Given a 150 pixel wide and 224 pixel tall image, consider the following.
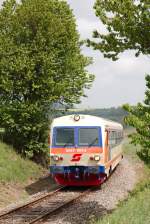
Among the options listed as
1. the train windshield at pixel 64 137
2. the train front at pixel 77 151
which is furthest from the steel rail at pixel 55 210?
the train windshield at pixel 64 137

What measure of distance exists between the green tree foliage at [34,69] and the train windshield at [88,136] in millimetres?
6068

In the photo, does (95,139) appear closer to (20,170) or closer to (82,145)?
(82,145)

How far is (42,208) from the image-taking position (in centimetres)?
1811

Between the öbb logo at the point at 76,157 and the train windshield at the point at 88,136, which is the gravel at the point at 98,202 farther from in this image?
the train windshield at the point at 88,136

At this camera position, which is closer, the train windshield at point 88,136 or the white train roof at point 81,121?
the train windshield at point 88,136

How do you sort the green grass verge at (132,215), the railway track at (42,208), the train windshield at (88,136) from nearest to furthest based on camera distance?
the green grass verge at (132,215) → the railway track at (42,208) → the train windshield at (88,136)

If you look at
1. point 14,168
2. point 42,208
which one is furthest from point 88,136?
point 42,208

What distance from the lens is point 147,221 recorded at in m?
11.9

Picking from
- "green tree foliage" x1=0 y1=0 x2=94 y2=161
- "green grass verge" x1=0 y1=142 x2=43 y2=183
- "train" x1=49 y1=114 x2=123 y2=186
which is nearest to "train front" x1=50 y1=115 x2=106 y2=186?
"train" x1=49 y1=114 x2=123 y2=186

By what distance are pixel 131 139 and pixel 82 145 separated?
10118 mm

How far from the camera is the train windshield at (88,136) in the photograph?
2278 centimetres

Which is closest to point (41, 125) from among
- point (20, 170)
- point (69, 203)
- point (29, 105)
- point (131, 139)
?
point (29, 105)

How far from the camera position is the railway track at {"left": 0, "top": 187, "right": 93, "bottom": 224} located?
1577 cm

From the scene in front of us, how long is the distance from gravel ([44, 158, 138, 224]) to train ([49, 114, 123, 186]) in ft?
3.40
